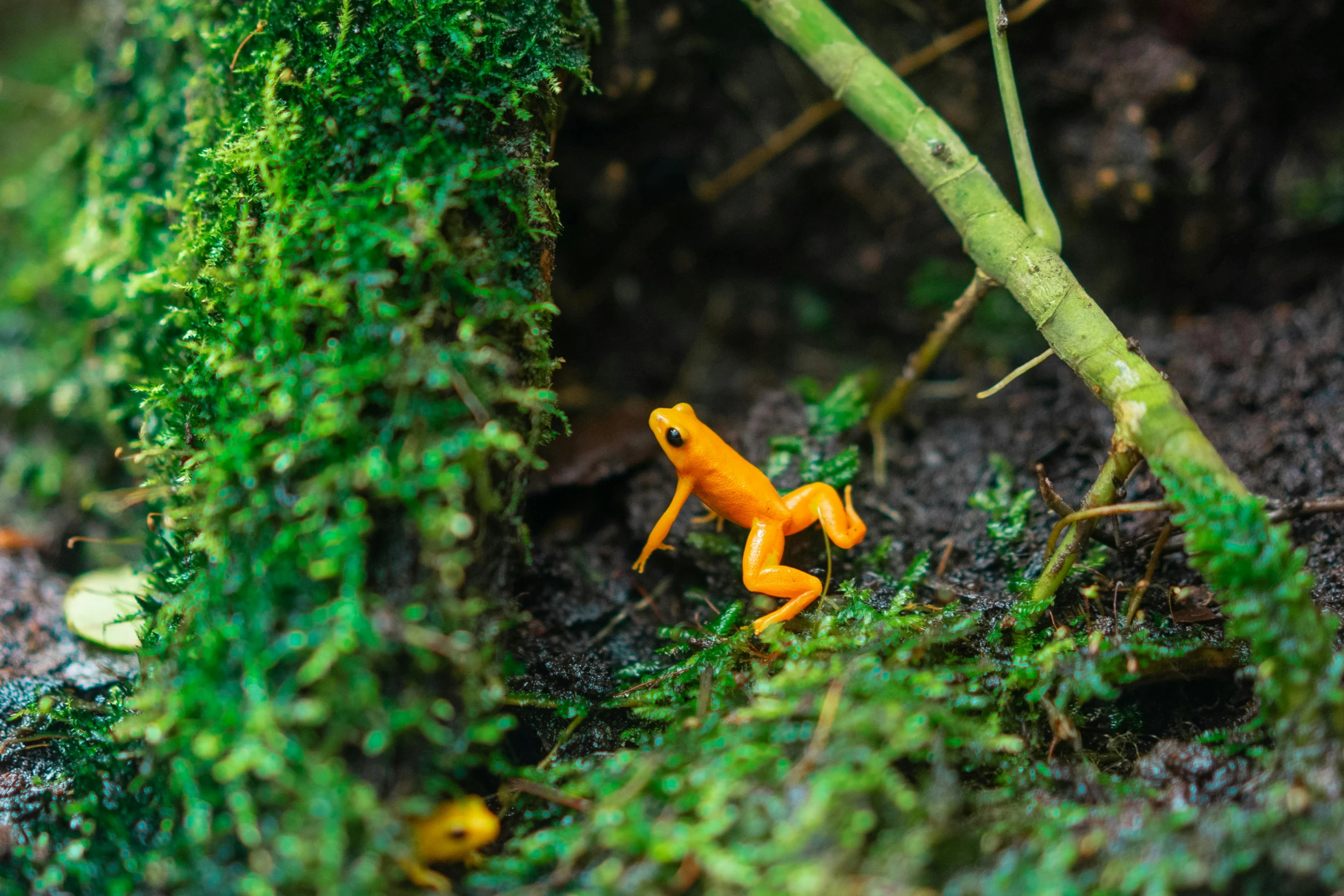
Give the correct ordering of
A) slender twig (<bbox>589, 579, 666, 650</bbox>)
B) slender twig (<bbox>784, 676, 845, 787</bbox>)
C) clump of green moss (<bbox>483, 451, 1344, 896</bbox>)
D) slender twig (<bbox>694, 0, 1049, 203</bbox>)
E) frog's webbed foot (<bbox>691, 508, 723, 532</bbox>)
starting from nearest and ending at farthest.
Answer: clump of green moss (<bbox>483, 451, 1344, 896</bbox>), slender twig (<bbox>784, 676, 845, 787</bbox>), slender twig (<bbox>589, 579, 666, 650</bbox>), frog's webbed foot (<bbox>691, 508, 723, 532</bbox>), slender twig (<bbox>694, 0, 1049, 203</bbox>)

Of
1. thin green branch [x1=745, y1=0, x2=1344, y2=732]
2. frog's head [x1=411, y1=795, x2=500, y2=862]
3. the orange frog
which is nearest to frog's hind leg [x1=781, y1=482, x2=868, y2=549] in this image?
the orange frog

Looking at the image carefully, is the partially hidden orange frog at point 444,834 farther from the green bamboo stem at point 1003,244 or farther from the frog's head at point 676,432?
the green bamboo stem at point 1003,244

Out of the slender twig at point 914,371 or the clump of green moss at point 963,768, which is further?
the slender twig at point 914,371

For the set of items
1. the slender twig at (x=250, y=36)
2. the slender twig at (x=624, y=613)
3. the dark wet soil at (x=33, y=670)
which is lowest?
the slender twig at (x=624, y=613)

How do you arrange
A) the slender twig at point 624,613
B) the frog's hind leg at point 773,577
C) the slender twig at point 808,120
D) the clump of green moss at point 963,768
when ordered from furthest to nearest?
the slender twig at point 808,120
the slender twig at point 624,613
the frog's hind leg at point 773,577
the clump of green moss at point 963,768

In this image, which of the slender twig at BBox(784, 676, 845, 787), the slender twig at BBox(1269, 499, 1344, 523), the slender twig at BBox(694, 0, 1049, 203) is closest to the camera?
the slender twig at BBox(784, 676, 845, 787)

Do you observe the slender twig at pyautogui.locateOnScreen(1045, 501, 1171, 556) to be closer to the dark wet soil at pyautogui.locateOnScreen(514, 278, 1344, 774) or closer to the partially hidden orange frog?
the dark wet soil at pyautogui.locateOnScreen(514, 278, 1344, 774)

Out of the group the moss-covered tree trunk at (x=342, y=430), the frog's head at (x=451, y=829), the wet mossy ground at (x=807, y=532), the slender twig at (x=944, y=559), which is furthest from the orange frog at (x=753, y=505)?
the frog's head at (x=451, y=829)

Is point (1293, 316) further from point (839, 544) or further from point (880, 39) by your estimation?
point (839, 544)
